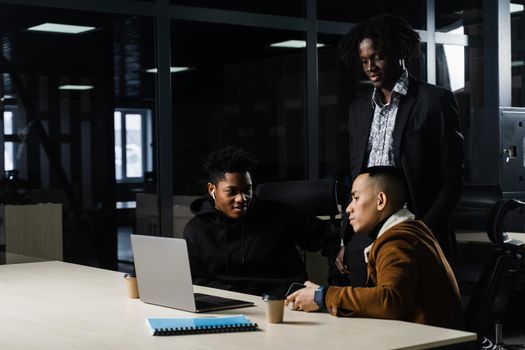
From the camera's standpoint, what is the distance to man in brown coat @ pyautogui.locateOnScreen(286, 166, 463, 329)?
2416 mm

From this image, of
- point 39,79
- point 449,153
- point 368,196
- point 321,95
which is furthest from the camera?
point 321,95

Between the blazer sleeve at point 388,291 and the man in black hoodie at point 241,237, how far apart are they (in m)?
1.20

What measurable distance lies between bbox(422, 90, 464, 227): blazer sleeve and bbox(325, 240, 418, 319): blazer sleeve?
2.53 ft

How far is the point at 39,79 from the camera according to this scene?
5344 mm

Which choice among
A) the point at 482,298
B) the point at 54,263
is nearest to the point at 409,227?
the point at 482,298

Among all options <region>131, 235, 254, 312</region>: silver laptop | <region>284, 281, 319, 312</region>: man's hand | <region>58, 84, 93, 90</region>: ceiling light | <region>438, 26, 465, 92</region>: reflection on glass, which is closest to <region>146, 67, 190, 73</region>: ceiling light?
<region>58, 84, 93, 90</region>: ceiling light

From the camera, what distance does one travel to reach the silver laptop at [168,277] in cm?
263

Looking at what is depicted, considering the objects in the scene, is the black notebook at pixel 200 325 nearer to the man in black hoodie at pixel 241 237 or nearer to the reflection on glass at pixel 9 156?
the man in black hoodie at pixel 241 237

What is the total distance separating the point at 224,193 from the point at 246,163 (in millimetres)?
180

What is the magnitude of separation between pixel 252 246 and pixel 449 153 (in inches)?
39.7

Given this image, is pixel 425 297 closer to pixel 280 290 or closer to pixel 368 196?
pixel 368 196

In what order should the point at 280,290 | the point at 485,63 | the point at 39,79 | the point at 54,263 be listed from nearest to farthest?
the point at 280,290, the point at 54,263, the point at 39,79, the point at 485,63

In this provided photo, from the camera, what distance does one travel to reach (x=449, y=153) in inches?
127

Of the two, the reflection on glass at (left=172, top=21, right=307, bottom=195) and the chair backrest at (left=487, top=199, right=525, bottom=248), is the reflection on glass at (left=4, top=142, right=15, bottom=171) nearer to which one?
the reflection on glass at (left=172, top=21, right=307, bottom=195)
